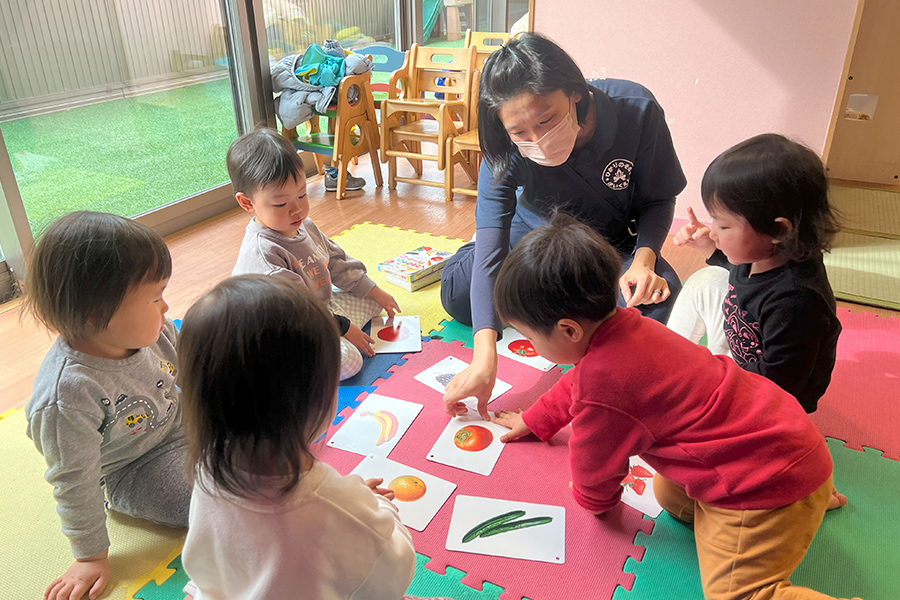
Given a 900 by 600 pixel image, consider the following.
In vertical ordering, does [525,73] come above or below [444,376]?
above

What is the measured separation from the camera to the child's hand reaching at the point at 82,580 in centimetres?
112

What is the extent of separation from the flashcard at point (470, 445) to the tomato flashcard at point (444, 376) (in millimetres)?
135

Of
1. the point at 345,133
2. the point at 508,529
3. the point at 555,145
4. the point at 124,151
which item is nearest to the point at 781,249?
the point at 555,145

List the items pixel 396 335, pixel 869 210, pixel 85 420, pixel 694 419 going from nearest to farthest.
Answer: pixel 694 419
pixel 85 420
pixel 396 335
pixel 869 210

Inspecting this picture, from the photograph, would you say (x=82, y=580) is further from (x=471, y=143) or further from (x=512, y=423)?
(x=471, y=143)

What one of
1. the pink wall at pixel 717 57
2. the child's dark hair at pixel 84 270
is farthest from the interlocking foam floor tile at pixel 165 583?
the pink wall at pixel 717 57

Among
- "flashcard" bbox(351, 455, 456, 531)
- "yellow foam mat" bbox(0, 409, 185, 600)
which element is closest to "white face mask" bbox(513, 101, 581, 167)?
"flashcard" bbox(351, 455, 456, 531)

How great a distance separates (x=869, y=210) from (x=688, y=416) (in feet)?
8.34

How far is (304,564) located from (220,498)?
122 millimetres

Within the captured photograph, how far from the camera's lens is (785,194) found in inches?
46.3

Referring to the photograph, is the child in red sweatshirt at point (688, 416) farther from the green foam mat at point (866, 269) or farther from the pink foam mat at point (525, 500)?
the green foam mat at point (866, 269)

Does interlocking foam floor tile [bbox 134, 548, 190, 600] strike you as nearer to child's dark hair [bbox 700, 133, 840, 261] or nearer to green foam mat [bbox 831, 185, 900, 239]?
child's dark hair [bbox 700, 133, 840, 261]

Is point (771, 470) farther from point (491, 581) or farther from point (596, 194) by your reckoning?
point (596, 194)

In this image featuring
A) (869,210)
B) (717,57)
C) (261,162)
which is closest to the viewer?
(261,162)
